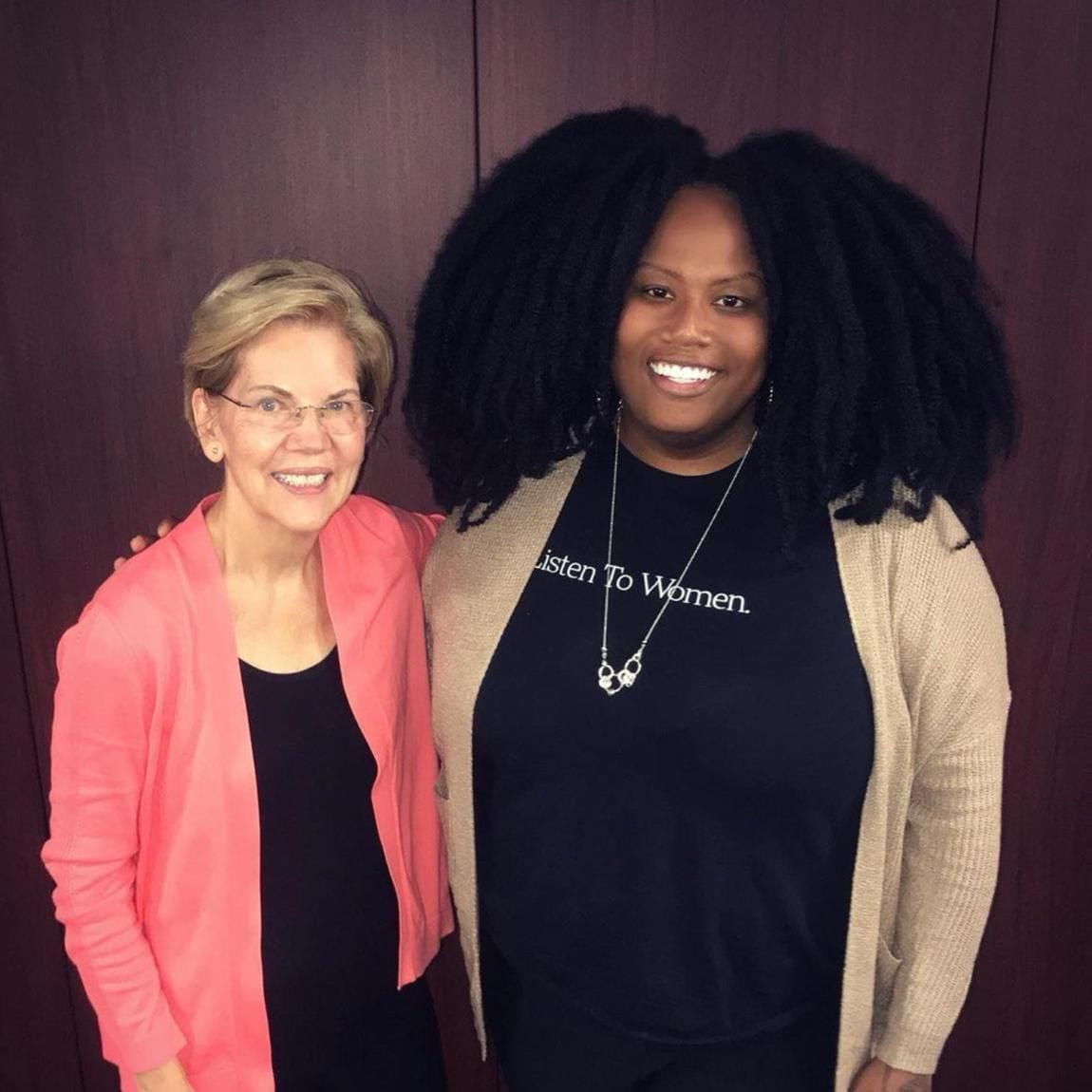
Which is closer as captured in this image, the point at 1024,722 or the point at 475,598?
the point at 475,598

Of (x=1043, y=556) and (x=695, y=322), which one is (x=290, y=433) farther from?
(x=1043, y=556)

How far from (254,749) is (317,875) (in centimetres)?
19

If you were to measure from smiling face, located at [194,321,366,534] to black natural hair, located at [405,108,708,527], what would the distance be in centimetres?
16

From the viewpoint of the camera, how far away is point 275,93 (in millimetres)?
1506

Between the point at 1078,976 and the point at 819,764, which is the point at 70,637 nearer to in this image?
the point at 819,764

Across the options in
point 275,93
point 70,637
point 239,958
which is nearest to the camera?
point 70,637

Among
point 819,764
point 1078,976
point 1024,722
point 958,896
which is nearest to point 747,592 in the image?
point 819,764

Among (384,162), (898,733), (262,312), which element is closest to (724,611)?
(898,733)

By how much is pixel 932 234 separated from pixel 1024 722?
103 centimetres

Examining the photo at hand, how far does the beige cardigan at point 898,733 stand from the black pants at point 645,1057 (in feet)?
0.15

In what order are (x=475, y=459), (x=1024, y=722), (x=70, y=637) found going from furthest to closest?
(x=1024, y=722) < (x=475, y=459) < (x=70, y=637)

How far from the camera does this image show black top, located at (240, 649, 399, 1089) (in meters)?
1.25

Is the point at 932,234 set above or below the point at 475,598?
above

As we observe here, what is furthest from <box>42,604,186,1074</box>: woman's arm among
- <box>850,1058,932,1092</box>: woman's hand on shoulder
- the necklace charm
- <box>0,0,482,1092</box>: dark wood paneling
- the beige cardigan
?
<box>850,1058,932,1092</box>: woman's hand on shoulder
